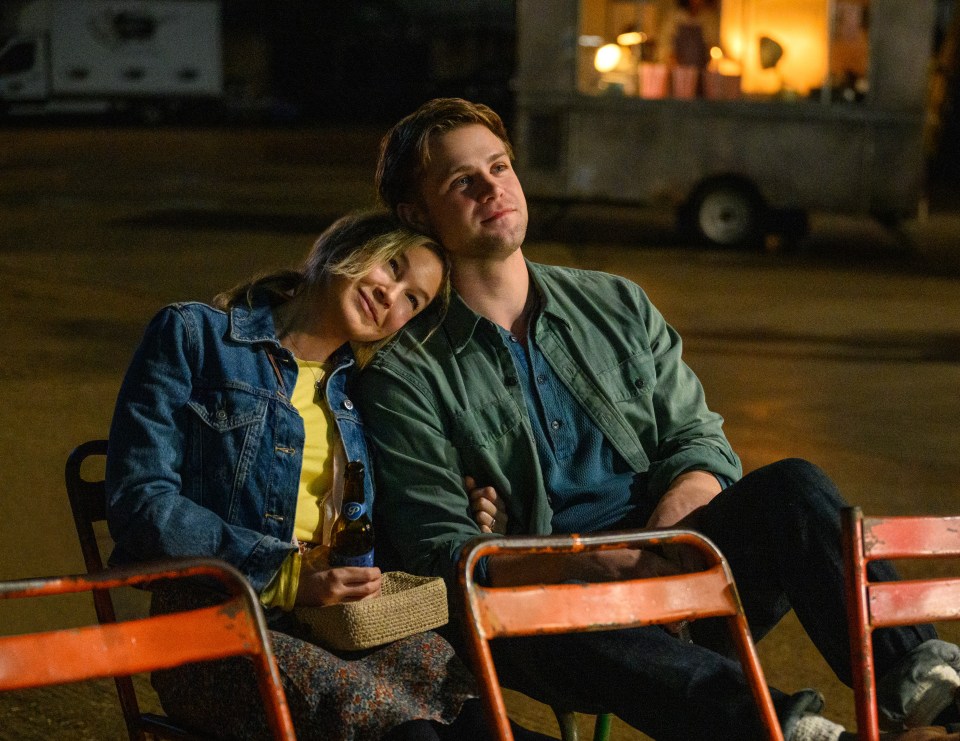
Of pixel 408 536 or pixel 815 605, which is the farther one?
pixel 408 536

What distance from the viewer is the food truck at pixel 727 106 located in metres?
12.5

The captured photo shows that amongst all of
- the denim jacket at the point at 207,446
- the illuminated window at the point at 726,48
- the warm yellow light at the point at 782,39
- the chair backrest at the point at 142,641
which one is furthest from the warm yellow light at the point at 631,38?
the chair backrest at the point at 142,641

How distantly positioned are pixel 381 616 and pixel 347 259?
2.47ft

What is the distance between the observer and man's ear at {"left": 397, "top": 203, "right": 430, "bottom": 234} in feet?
10.4

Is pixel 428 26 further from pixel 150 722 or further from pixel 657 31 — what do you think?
pixel 150 722

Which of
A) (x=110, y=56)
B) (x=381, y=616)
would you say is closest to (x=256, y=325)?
(x=381, y=616)

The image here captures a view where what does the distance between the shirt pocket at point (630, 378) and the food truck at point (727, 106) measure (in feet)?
32.5

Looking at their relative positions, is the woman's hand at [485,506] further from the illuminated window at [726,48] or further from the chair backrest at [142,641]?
the illuminated window at [726,48]

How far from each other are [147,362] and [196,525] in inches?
13.4

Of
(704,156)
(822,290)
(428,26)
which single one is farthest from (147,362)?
(428,26)

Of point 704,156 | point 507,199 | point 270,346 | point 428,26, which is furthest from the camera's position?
point 428,26

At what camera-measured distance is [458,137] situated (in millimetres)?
3150

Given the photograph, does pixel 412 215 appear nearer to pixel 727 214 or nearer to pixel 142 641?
pixel 142 641

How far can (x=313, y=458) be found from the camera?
9.23ft
